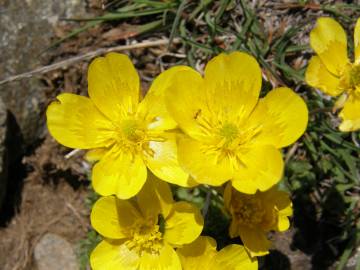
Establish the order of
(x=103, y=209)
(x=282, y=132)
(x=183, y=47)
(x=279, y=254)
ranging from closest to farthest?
(x=282, y=132), (x=103, y=209), (x=279, y=254), (x=183, y=47)

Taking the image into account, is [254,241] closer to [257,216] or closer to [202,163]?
[257,216]

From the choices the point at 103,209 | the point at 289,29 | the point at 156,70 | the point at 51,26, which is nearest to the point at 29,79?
the point at 51,26

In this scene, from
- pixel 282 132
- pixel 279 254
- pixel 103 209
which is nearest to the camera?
pixel 282 132

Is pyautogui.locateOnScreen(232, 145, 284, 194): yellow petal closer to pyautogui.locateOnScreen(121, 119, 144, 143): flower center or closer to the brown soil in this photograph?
pyautogui.locateOnScreen(121, 119, 144, 143): flower center

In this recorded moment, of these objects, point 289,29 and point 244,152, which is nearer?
point 244,152

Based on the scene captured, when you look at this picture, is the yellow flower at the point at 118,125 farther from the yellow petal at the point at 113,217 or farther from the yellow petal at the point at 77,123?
the yellow petal at the point at 113,217

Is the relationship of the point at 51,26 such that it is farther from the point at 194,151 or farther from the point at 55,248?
the point at 194,151

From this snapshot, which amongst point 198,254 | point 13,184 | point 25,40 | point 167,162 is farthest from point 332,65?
point 13,184
